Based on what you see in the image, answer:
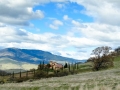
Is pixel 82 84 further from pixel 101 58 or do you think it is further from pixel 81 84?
pixel 101 58

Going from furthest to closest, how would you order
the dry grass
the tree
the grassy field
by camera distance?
1. the tree
2. the grassy field
3. the dry grass

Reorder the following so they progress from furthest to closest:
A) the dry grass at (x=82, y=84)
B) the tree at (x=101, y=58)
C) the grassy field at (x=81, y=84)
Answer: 1. the tree at (x=101, y=58)
2. the grassy field at (x=81, y=84)
3. the dry grass at (x=82, y=84)

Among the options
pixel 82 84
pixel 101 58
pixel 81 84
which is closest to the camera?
pixel 82 84

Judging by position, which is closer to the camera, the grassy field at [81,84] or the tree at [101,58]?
the grassy field at [81,84]

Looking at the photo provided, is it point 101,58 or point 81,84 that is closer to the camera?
point 81,84

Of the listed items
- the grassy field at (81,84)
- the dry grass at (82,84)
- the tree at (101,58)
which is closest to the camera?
the dry grass at (82,84)

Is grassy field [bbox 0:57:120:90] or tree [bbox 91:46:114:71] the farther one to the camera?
tree [bbox 91:46:114:71]

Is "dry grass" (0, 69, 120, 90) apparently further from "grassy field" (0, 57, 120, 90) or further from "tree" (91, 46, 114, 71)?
"tree" (91, 46, 114, 71)

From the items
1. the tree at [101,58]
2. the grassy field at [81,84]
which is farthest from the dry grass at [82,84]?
the tree at [101,58]

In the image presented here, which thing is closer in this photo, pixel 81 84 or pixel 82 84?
pixel 82 84

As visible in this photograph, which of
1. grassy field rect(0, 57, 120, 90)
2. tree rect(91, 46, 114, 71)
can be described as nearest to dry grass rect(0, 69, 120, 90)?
grassy field rect(0, 57, 120, 90)

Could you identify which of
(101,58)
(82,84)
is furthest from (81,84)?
(101,58)

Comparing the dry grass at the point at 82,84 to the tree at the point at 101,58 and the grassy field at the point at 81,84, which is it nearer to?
the grassy field at the point at 81,84

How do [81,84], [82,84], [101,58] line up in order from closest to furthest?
[82,84] → [81,84] → [101,58]
